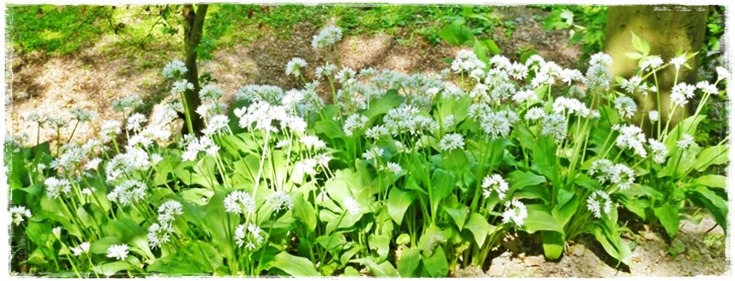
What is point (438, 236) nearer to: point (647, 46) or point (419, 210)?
point (419, 210)

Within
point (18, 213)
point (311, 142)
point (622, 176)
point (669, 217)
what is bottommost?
point (669, 217)

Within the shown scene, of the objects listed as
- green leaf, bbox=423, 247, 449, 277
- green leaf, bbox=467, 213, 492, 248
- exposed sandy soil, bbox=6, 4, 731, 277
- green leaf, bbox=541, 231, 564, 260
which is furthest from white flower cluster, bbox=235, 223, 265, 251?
exposed sandy soil, bbox=6, 4, 731, 277

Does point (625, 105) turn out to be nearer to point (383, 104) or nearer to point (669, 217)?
point (669, 217)

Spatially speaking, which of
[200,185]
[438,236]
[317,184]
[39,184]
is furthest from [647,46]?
[39,184]

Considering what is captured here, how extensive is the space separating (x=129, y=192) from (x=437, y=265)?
1.09 metres

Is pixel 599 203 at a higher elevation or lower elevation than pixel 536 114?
lower

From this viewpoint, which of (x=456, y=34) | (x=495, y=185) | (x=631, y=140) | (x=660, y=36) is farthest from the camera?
(x=456, y=34)

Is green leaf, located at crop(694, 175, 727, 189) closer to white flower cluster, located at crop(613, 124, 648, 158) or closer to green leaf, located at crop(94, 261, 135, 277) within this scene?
white flower cluster, located at crop(613, 124, 648, 158)

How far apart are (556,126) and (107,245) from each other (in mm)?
1708

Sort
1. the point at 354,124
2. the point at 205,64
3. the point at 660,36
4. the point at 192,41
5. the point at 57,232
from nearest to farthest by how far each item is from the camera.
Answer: the point at 57,232, the point at 354,124, the point at 660,36, the point at 192,41, the point at 205,64

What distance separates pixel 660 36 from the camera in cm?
326

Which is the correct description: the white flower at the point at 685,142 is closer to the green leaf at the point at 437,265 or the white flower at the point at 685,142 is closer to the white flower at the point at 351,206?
the green leaf at the point at 437,265

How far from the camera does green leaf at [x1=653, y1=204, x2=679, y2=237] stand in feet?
9.03

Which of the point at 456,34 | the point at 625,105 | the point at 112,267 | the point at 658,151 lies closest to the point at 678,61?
the point at 625,105
